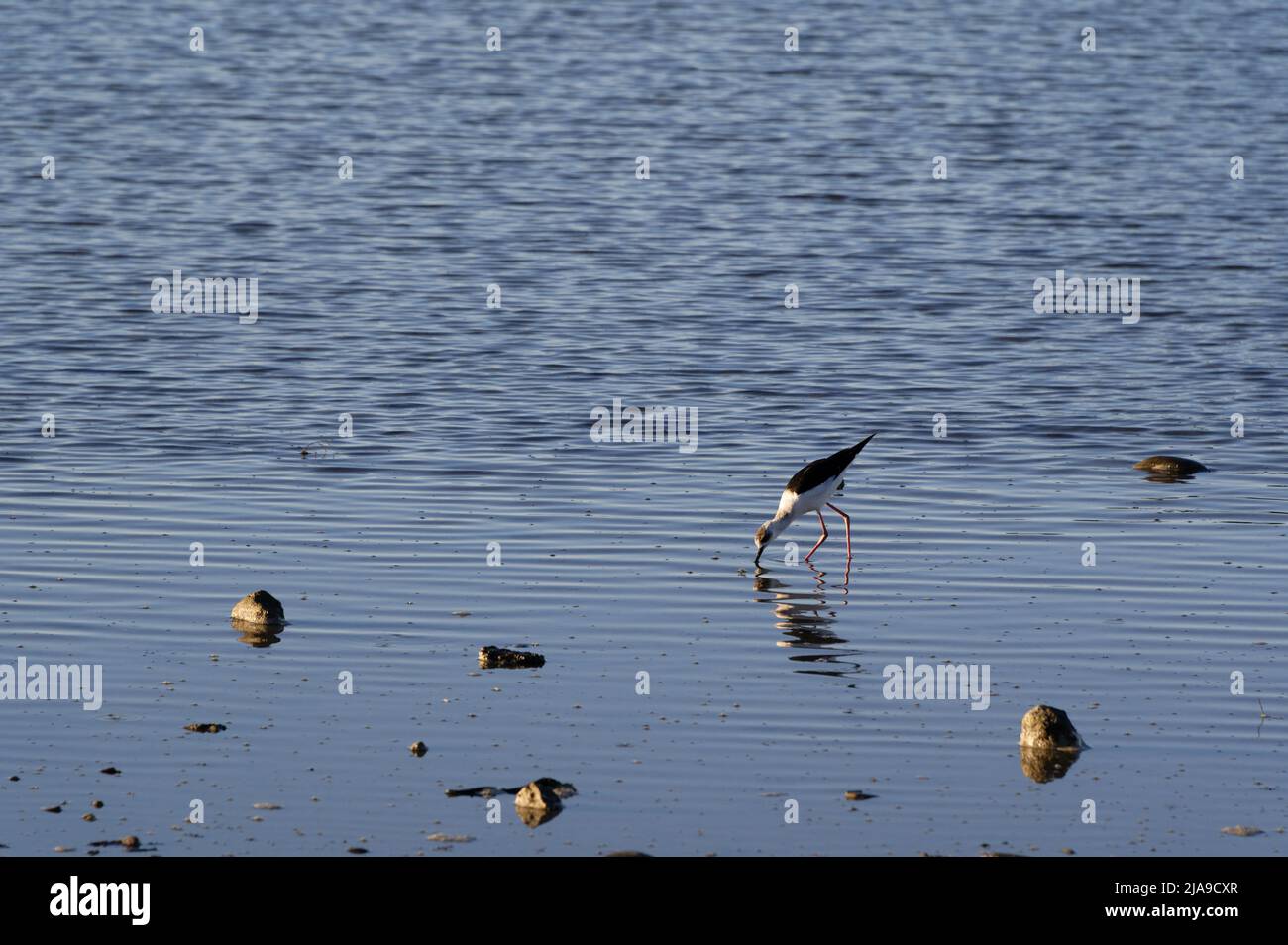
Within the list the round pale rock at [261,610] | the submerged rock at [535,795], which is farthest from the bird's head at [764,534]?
the submerged rock at [535,795]

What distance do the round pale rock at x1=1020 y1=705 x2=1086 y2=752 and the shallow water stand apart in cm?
19

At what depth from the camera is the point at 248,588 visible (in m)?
13.5

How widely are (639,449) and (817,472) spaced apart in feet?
12.7

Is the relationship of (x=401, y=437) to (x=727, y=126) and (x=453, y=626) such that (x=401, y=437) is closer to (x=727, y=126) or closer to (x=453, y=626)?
(x=453, y=626)

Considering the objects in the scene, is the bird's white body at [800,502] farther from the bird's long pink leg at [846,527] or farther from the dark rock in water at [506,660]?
the dark rock in water at [506,660]

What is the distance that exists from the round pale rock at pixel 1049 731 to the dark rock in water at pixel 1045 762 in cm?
3

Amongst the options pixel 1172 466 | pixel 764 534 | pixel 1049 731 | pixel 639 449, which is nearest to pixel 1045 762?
pixel 1049 731

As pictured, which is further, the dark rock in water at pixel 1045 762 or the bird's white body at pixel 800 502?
the bird's white body at pixel 800 502

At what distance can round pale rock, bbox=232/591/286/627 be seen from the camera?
1251 centimetres

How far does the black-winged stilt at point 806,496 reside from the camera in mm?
15023

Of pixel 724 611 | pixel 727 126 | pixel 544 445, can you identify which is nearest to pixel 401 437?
pixel 544 445

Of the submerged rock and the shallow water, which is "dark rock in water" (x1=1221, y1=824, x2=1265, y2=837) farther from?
the submerged rock
